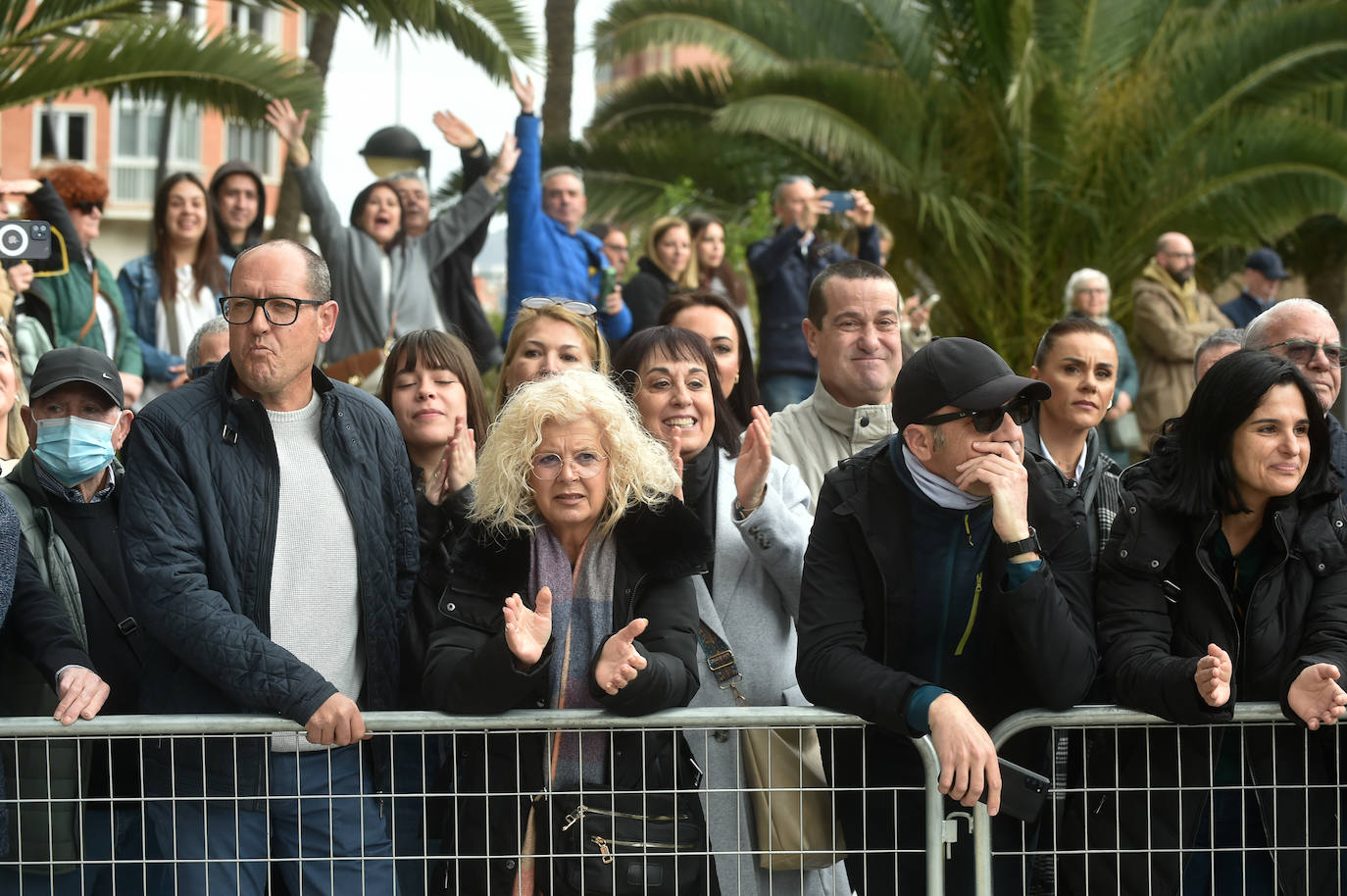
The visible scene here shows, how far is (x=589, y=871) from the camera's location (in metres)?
3.77

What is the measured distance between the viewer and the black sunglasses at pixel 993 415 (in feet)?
12.5

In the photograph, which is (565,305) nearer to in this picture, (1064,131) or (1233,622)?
(1233,622)

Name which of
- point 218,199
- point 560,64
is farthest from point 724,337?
point 560,64

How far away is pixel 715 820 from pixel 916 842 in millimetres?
531

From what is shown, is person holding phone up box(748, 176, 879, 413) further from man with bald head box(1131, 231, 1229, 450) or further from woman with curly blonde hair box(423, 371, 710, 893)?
woman with curly blonde hair box(423, 371, 710, 893)

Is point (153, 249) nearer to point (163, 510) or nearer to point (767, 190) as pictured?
point (163, 510)

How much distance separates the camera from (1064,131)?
13.8 m

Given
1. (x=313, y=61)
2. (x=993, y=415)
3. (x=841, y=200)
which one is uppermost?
(x=313, y=61)

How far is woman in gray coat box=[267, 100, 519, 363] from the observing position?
7707mm

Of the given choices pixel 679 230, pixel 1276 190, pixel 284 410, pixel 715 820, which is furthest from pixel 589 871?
pixel 1276 190

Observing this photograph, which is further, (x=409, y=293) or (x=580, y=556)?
(x=409, y=293)

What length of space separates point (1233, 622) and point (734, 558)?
4.38ft

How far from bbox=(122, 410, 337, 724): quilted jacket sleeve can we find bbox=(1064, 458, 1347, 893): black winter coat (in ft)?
6.43

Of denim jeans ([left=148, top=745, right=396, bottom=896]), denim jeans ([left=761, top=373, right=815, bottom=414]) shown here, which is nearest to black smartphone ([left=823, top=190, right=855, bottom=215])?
denim jeans ([left=761, top=373, right=815, bottom=414])
